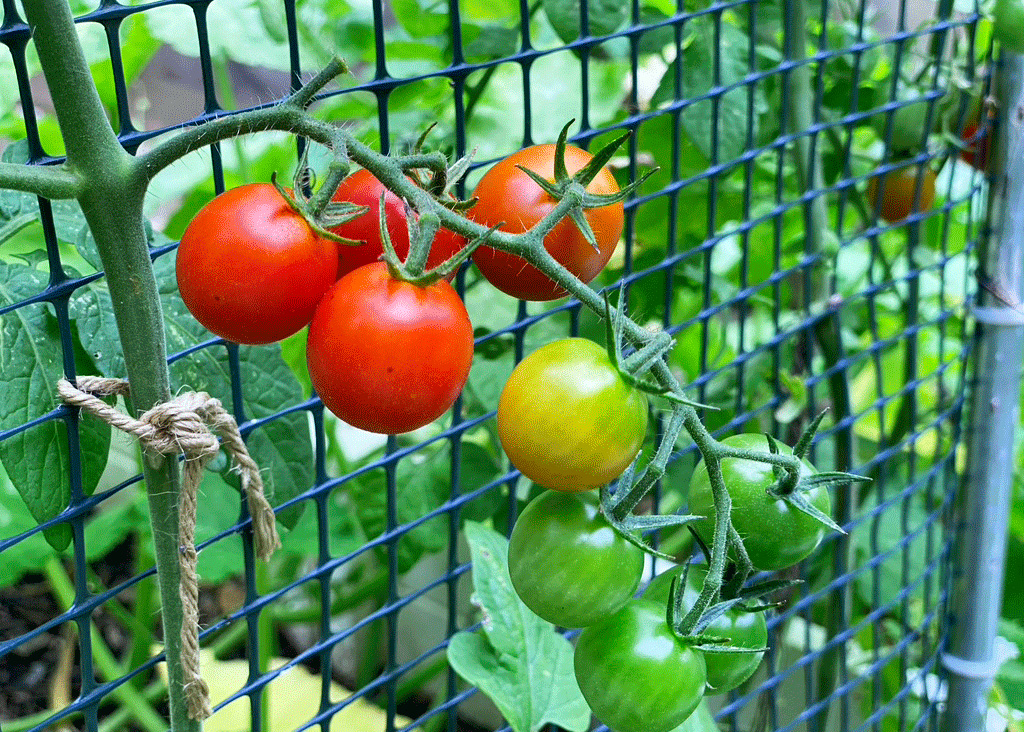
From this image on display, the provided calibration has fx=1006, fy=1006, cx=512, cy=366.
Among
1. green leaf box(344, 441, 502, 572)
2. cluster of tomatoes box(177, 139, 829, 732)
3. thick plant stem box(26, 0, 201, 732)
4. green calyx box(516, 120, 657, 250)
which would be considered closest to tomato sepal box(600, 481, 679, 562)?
cluster of tomatoes box(177, 139, 829, 732)

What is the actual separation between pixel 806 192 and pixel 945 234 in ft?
0.65

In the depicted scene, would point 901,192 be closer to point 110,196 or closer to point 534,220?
point 534,220

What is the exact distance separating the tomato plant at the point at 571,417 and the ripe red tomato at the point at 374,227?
6 centimetres

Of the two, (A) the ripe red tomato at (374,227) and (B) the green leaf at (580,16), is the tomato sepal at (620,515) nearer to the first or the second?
(A) the ripe red tomato at (374,227)

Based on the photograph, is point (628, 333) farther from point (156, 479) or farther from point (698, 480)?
point (156, 479)

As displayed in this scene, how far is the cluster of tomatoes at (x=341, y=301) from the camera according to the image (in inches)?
14.4

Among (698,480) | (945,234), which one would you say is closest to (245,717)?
(698,480)

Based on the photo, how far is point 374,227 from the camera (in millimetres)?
410

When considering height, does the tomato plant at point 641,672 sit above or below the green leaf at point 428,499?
above

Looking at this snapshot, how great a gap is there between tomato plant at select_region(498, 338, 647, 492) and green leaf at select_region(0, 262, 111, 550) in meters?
0.25

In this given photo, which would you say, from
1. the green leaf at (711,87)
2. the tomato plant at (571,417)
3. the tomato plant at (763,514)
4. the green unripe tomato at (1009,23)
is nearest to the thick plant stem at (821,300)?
the green leaf at (711,87)

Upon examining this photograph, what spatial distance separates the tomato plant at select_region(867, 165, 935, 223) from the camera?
0.97 meters

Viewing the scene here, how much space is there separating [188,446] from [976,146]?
2.80 feet

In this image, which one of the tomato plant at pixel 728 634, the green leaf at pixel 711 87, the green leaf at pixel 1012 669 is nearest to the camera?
the tomato plant at pixel 728 634
